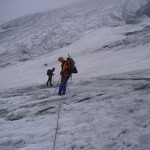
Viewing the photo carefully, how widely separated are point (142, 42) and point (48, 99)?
1727 centimetres

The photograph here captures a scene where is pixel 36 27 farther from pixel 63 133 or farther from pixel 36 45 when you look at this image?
pixel 63 133

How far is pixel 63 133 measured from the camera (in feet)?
17.4

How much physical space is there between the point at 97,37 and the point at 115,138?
2798 cm

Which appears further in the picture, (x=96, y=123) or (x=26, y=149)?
(x=96, y=123)

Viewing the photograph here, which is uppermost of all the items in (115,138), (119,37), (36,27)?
(36,27)

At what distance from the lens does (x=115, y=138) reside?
4.83 meters

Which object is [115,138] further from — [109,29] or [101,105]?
[109,29]

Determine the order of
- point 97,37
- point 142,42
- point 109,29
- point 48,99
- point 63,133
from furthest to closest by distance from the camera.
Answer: point 109,29, point 97,37, point 142,42, point 48,99, point 63,133

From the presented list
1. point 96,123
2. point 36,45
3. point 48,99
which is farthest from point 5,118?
point 36,45

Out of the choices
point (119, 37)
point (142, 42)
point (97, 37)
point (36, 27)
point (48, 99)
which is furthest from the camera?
point (36, 27)

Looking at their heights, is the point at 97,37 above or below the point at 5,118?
above

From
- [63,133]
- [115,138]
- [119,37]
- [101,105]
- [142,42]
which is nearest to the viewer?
[115,138]

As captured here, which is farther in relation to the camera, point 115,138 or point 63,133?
point 63,133

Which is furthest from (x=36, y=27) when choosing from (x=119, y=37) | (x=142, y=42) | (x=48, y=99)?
(x=48, y=99)
